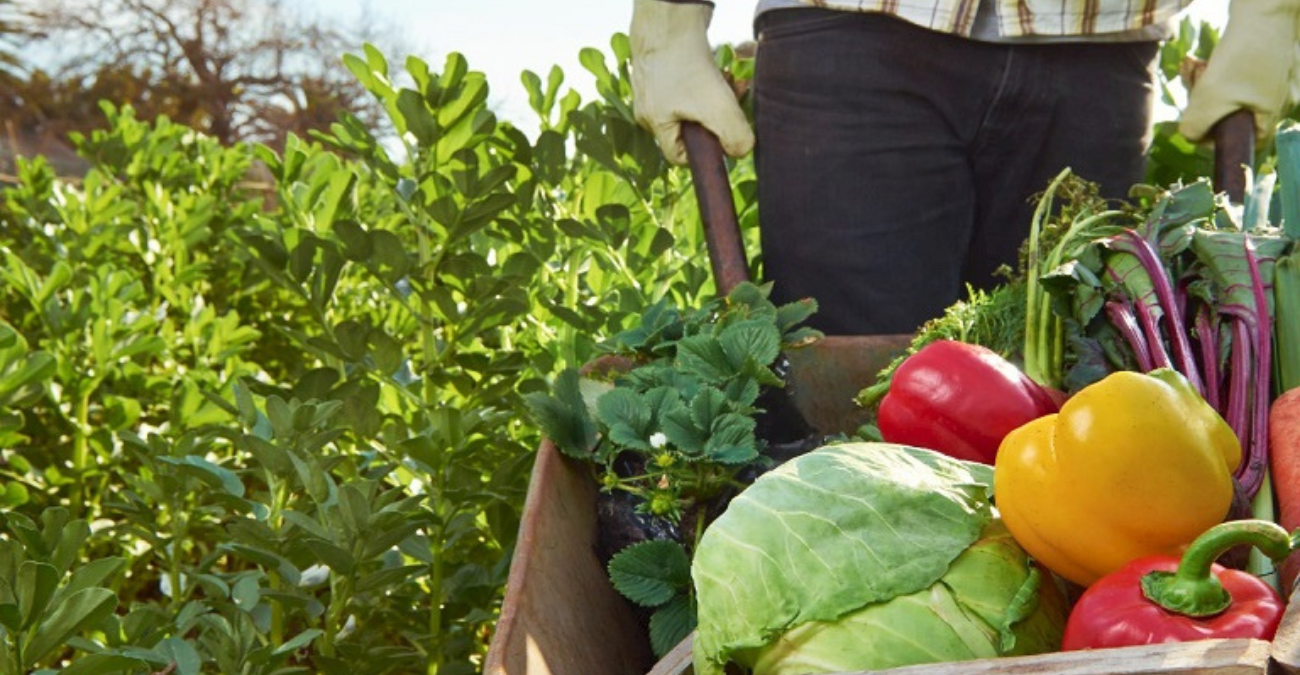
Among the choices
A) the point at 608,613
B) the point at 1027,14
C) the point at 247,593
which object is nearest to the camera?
the point at 608,613

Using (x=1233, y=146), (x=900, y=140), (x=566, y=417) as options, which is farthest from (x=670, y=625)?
(x=1233, y=146)

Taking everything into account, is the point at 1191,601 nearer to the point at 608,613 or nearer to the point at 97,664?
the point at 608,613

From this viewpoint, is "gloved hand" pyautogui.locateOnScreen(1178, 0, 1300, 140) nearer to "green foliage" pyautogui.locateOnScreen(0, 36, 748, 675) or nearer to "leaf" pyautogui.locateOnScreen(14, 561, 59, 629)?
"green foliage" pyautogui.locateOnScreen(0, 36, 748, 675)

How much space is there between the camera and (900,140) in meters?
2.50

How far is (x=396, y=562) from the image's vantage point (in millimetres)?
2475

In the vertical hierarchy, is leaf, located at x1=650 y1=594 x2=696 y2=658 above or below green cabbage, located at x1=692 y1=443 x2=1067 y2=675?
below

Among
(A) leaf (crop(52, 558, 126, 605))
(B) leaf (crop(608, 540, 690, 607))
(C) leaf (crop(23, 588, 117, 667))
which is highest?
(A) leaf (crop(52, 558, 126, 605))

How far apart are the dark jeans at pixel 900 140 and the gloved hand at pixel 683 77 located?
0.27 ft

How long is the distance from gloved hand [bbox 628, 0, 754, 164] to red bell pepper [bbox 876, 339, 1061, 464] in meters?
1.02

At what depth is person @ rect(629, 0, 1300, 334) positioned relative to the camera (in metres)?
2.47

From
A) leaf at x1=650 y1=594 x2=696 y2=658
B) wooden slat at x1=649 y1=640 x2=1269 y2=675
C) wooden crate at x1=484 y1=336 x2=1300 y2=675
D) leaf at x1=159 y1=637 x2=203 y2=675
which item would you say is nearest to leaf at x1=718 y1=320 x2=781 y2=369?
wooden crate at x1=484 y1=336 x2=1300 y2=675

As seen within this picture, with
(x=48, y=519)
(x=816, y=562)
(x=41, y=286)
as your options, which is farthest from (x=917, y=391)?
(x=41, y=286)

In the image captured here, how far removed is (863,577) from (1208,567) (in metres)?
0.28

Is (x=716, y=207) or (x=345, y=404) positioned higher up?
(x=716, y=207)
